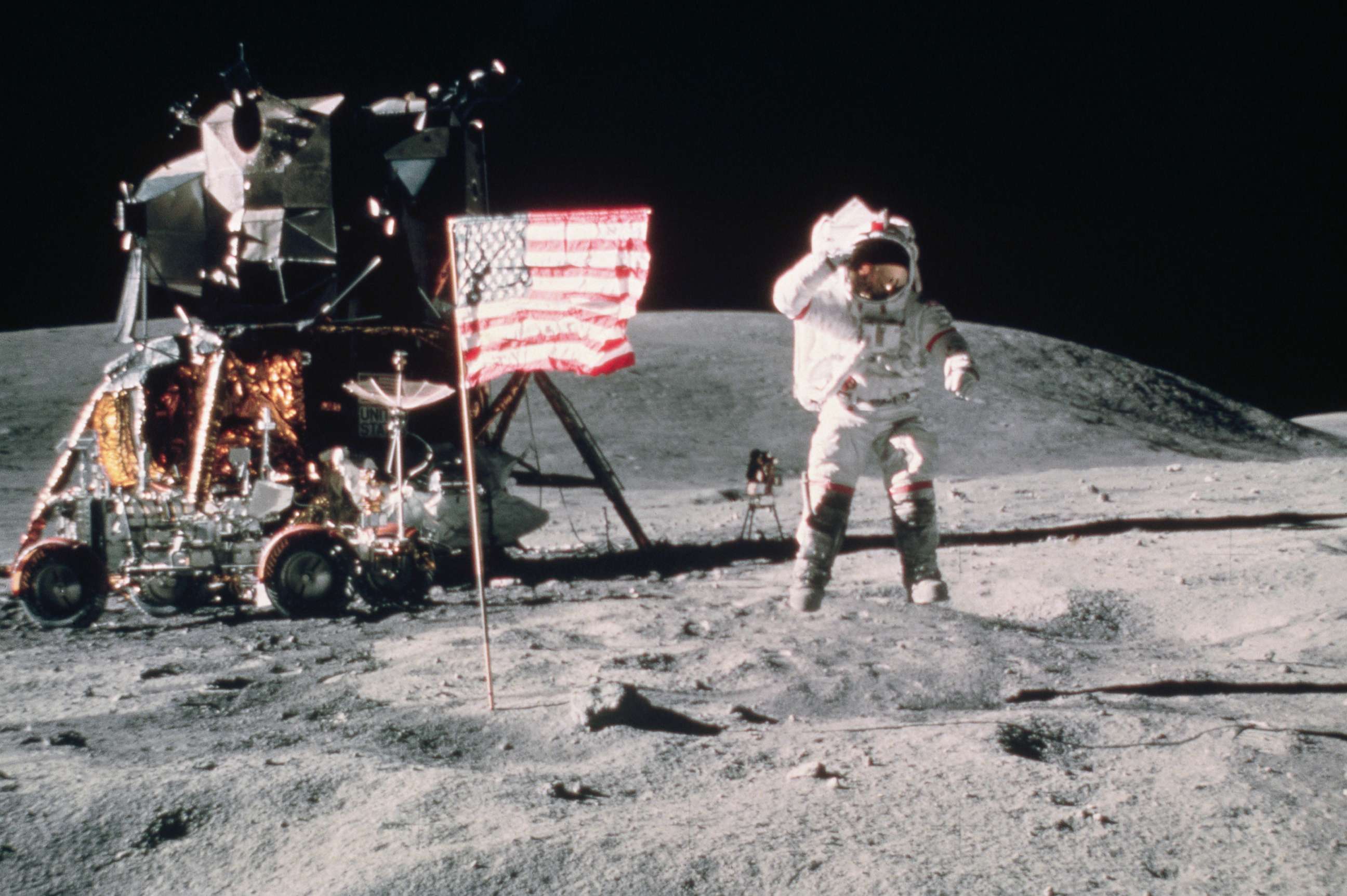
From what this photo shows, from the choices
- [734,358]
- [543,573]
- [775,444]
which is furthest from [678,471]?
[543,573]

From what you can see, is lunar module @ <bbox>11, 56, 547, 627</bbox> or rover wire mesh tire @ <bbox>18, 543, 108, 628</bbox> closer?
rover wire mesh tire @ <bbox>18, 543, 108, 628</bbox>

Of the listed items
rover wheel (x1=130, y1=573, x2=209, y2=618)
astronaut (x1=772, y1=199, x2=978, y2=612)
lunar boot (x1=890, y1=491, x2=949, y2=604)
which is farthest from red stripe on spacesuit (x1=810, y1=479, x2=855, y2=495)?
rover wheel (x1=130, y1=573, x2=209, y2=618)

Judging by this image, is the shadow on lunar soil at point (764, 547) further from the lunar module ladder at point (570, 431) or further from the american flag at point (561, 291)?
the american flag at point (561, 291)

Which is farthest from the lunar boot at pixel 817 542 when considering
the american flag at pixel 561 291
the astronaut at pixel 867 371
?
the american flag at pixel 561 291

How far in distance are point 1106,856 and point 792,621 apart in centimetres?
198

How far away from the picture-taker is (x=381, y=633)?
416cm

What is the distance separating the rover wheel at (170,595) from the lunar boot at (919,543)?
359cm

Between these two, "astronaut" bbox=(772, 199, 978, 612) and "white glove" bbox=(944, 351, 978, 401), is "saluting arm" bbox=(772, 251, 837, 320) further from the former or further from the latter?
"white glove" bbox=(944, 351, 978, 401)

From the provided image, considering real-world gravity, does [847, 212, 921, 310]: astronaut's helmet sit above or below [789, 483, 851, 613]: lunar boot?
above

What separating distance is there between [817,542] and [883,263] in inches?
29.9

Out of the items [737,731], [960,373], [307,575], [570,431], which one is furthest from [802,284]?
[570,431]

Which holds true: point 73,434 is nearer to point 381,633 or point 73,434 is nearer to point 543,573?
point 381,633

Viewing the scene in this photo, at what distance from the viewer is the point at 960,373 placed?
2.51 m

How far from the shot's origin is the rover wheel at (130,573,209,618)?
16.0ft
